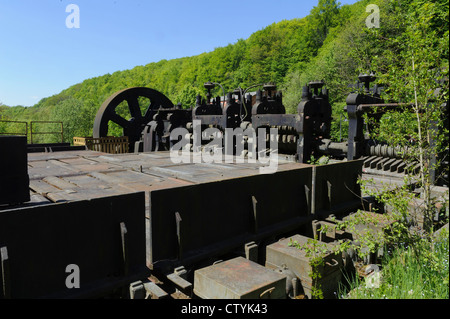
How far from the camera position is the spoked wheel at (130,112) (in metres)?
14.3

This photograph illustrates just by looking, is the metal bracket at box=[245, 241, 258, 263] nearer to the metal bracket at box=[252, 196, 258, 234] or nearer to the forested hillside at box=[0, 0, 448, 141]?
the metal bracket at box=[252, 196, 258, 234]

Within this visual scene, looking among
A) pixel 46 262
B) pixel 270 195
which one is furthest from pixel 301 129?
pixel 46 262

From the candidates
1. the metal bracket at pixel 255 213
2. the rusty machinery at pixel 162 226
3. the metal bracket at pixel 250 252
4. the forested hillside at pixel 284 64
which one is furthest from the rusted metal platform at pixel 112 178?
the forested hillside at pixel 284 64

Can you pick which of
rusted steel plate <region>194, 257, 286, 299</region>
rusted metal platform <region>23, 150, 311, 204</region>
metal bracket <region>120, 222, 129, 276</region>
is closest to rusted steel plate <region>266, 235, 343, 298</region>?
rusted steel plate <region>194, 257, 286, 299</region>

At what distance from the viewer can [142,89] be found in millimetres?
15984

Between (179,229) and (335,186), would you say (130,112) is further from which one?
(179,229)

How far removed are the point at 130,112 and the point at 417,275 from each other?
1416 cm

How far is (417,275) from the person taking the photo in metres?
3.19

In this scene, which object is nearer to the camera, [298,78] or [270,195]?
[270,195]

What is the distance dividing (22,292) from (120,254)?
768 mm

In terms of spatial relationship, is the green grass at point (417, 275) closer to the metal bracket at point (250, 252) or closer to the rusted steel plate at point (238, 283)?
the rusted steel plate at point (238, 283)

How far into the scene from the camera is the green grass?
115 inches
